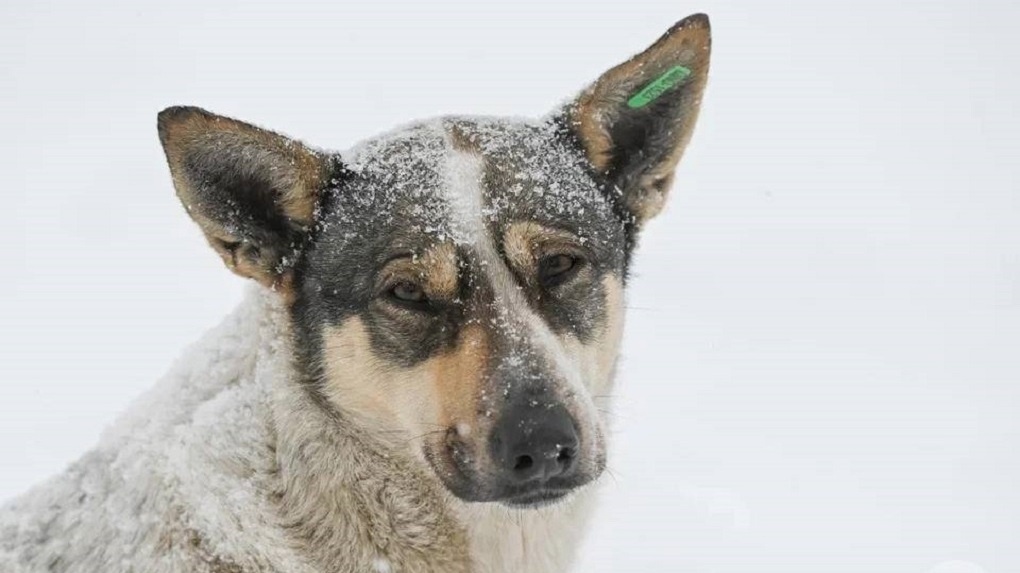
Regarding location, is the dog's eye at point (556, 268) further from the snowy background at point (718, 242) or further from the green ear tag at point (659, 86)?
the snowy background at point (718, 242)

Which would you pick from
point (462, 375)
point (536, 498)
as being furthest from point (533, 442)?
point (462, 375)

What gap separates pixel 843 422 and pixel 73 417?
587 centimetres

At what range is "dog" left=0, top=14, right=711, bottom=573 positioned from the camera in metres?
3.62

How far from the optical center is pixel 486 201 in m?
3.95

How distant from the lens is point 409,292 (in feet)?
12.8

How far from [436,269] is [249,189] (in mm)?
770

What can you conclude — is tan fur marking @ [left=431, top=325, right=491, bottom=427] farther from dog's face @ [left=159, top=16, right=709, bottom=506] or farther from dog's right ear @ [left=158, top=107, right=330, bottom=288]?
dog's right ear @ [left=158, top=107, right=330, bottom=288]

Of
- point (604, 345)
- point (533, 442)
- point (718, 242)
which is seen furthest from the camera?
point (718, 242)

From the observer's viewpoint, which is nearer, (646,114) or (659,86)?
(659,86)

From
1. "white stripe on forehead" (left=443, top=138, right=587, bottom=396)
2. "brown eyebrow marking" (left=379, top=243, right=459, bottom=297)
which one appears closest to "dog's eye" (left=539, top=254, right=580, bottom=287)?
"white stripe on forehead" (left=443, top=138, right=587, bottom=396)

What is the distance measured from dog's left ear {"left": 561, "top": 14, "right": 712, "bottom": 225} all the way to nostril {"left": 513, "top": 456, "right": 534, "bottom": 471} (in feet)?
4.39

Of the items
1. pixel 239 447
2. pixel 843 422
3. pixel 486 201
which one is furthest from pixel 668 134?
pixel 843 422

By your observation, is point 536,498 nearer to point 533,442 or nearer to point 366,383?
point 533,442

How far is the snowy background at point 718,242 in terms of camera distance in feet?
24.1
